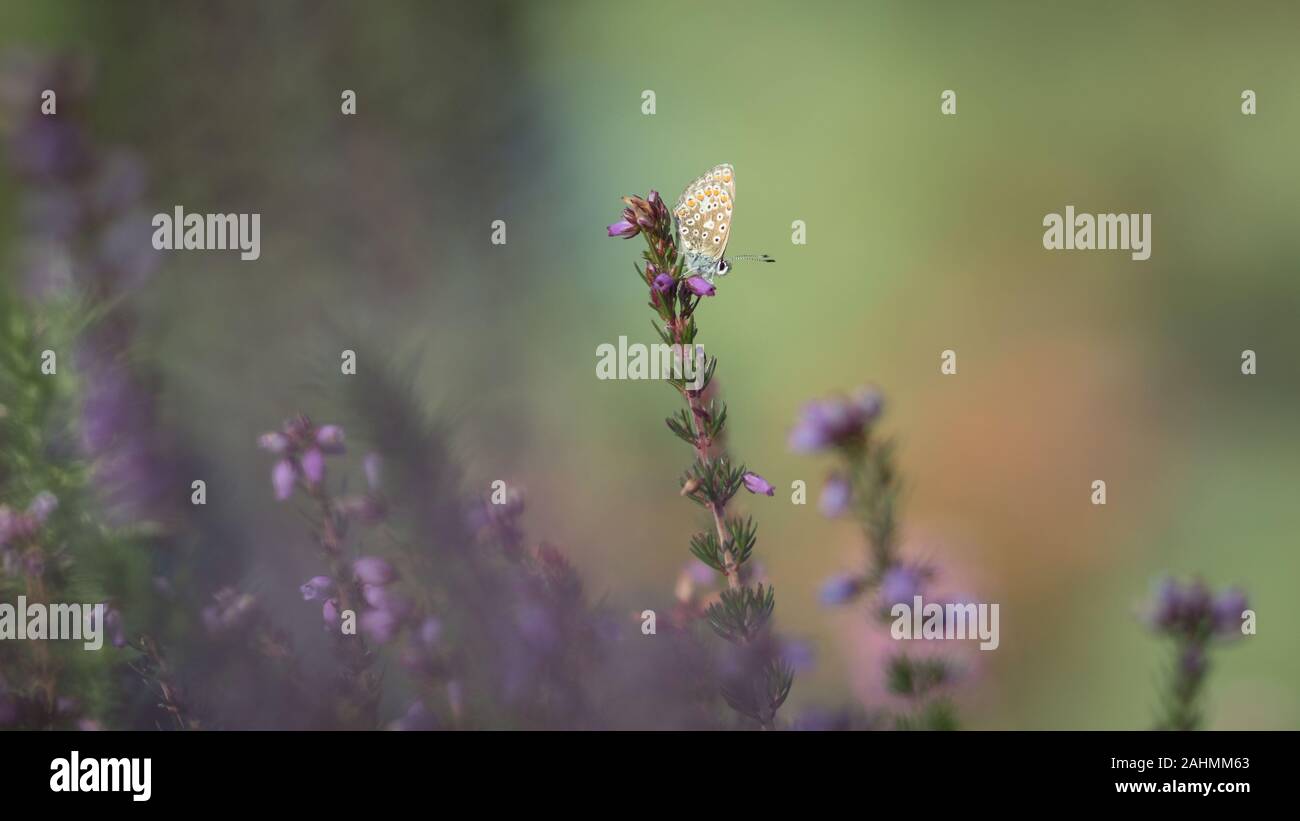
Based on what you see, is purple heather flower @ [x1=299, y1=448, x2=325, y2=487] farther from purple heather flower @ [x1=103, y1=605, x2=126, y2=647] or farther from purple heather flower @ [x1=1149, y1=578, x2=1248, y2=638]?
purple heather flower @ [x1=1149, y1=578, x2=1248, y2=638]

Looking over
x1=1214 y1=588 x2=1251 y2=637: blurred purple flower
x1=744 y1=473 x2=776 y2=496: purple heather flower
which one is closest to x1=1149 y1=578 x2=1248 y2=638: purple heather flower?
x1=1214 y1=588 x2=1251 y2=637: blurred purple flower

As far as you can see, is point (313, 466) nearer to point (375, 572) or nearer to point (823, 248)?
point (375, 572)

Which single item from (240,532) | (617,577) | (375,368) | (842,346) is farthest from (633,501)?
(375,368)

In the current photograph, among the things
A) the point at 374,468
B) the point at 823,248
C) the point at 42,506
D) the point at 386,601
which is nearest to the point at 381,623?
the point at 386,601

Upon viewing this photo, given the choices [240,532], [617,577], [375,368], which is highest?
[375,368]

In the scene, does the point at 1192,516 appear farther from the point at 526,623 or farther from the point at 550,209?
the point at 526,623
